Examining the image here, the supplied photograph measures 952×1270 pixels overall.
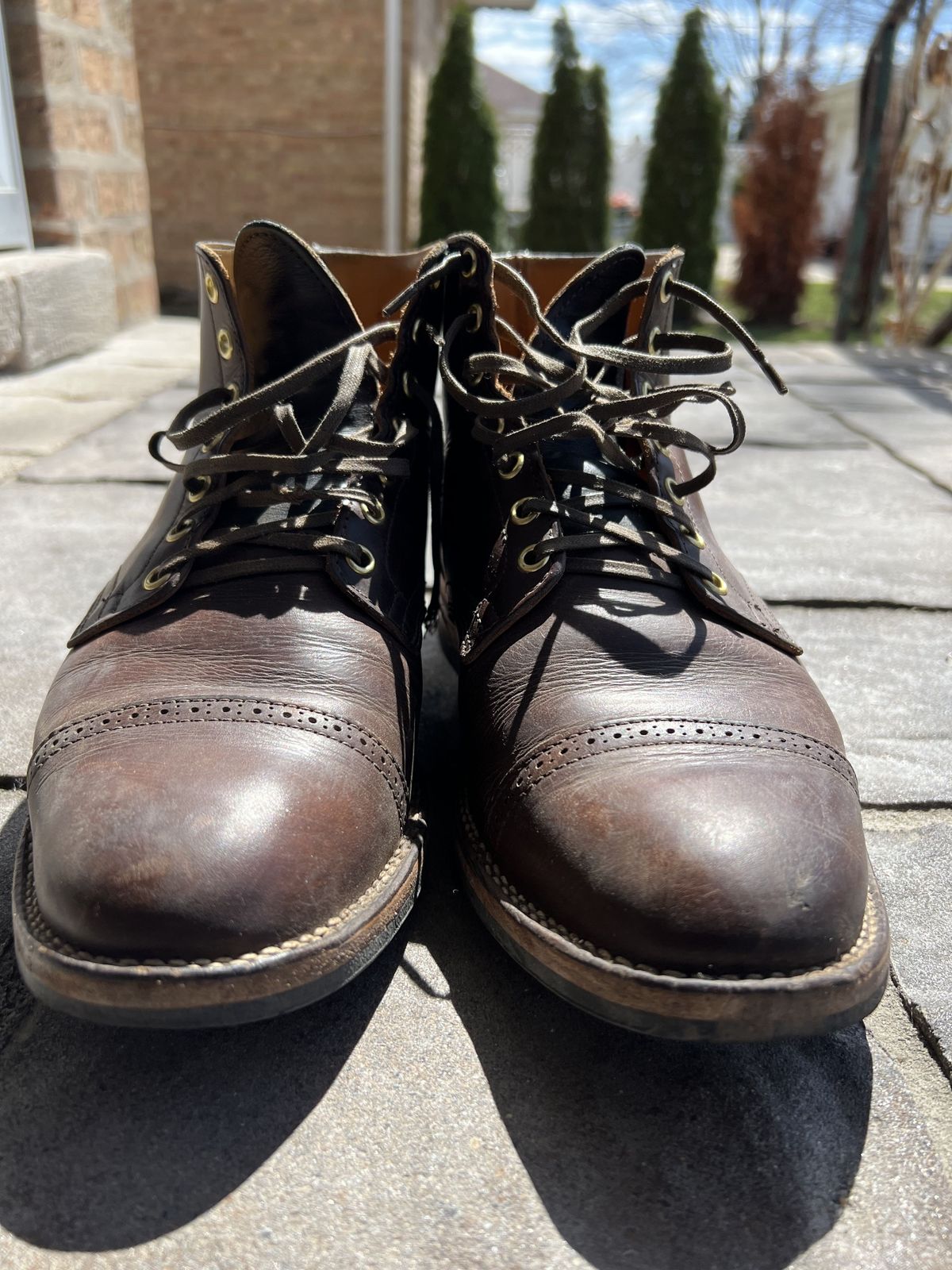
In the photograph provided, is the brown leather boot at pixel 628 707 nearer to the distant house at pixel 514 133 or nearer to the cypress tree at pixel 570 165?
the cypress tree at pixel 570 165

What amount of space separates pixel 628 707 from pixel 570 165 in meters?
10.9

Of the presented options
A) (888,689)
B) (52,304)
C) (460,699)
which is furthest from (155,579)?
(52,304)

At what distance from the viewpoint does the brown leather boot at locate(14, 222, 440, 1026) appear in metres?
0.75

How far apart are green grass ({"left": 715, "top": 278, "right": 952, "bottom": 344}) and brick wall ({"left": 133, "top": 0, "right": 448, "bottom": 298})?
4.33 metres

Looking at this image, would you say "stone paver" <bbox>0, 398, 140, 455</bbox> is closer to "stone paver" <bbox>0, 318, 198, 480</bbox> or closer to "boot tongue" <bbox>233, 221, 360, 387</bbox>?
"stone paver" <bbox>0, 318, 198, 480</bbox>

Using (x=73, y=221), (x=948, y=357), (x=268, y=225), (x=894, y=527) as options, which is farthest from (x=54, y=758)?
(x=948, y=357)

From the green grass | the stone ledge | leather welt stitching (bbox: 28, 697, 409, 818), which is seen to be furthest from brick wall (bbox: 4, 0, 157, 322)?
the green grass

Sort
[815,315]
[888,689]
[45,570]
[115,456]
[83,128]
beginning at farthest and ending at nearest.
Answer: [815,315] < [83,128] < [115,456] < [45,570] < [888,689]

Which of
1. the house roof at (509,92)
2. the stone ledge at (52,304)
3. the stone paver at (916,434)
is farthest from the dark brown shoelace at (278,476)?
the house roof at (509,92)

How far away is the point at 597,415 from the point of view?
117 cm

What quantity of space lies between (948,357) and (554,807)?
496 centimetres

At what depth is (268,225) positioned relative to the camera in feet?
3.82

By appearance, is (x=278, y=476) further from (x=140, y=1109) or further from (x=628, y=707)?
(x=140, y=1109)

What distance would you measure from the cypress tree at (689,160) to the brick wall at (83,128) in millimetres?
6709
